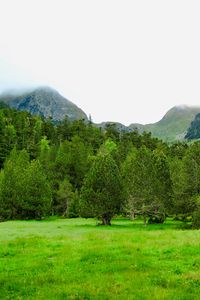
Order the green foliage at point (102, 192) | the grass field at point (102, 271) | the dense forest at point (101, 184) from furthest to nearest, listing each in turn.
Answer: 1. the dense forest at point (101, 184)
2. the green foliage at point (102, 192)
3. the grass field at point (102, 271)

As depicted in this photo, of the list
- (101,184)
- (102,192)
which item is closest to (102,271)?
(102,192)

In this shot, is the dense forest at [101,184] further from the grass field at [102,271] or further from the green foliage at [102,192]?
the grass field at [102,271]

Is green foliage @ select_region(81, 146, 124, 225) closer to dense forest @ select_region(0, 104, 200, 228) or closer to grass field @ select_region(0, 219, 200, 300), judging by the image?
dense forest @ select_region(0, 104, 200, 228)

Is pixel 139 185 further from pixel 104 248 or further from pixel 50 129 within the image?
pixel 50 129

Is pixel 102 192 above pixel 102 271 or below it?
above

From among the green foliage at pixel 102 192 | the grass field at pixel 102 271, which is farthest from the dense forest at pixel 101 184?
the grass field at pixel 102 271

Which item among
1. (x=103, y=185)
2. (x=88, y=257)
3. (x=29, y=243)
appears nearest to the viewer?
(x=88, y=257)

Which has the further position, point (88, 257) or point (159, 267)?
point (88, 257)

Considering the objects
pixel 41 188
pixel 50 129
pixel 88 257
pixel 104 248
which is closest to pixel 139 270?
pixel 88 257

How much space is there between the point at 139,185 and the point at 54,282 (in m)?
58.6

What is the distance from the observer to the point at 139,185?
7544 cm

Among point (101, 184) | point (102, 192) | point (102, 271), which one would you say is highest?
point (101, 184)

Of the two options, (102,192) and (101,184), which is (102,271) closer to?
(102,192)

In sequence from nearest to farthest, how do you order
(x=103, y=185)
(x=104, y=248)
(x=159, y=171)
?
(x=104, y=248) → (x=103, y=185) → (x=159, y=171)
